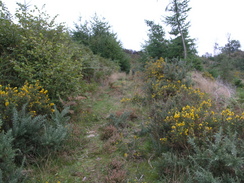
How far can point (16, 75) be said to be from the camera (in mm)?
4176

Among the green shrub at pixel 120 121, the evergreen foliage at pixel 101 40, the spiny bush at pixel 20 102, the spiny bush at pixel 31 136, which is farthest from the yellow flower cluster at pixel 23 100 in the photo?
the evergreen foliage at pixel 101 40

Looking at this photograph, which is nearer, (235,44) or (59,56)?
(59,56)

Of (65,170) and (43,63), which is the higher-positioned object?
(43,63)

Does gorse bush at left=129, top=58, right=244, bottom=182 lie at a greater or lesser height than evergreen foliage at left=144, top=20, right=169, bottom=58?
lesser

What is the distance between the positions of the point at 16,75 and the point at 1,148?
2.61 metres

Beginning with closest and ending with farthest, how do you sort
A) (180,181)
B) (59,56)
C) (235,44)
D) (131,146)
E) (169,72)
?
1. (180,181)
2. (131,146)
3. (59,56)
4. (169,72)
5. (235,44)

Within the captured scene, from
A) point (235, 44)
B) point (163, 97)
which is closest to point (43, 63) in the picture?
point (163, 97)

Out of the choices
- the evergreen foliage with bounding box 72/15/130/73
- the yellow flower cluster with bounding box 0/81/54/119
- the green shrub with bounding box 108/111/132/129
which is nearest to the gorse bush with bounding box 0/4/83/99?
the yellow flower cluster with bounding box 0/81/54/119

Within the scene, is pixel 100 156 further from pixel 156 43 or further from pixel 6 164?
pixel 156 43

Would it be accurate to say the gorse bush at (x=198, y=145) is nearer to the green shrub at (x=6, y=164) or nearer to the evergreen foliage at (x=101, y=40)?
the green shrub at (x=6, y=164)

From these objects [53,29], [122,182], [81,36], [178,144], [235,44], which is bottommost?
[122,182]

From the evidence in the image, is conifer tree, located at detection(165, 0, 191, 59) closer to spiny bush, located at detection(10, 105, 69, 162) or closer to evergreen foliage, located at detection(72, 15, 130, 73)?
evergreen foliage, located at detection(72, 15, 130, 73)

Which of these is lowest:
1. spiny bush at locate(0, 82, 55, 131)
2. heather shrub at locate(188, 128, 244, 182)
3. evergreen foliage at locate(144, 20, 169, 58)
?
heather shrub at locate(188, 128, 244, 182)

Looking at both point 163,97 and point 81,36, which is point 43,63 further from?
point 81,36
